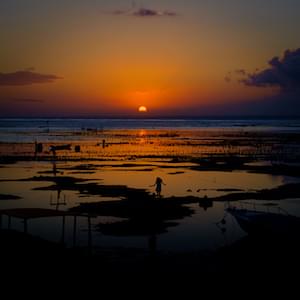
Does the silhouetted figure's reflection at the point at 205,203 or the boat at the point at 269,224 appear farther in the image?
the silhouetted figure's reflection at the point at 205,203

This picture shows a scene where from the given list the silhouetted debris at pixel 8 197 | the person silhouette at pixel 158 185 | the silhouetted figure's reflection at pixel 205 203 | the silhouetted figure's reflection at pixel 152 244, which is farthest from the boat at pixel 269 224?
the silhouetted debris at pixel 8 197

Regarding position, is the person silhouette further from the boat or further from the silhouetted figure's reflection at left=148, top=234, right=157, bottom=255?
the boat

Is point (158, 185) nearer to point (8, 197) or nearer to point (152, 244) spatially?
point (8, 197)

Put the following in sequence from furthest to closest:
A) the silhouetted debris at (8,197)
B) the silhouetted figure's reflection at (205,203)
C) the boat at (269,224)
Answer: the silhouetted debris at (8,197) < the silhouetted figure's reflection at (205,203) < the boat at (269,224)

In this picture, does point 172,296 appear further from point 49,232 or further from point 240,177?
point 240,177

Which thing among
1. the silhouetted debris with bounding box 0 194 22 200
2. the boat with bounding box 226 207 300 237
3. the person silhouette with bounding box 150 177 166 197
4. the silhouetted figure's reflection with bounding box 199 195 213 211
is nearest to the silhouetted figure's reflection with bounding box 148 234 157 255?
the boat with bounding box 226 207 300 237

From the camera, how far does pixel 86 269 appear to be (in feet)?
51.9

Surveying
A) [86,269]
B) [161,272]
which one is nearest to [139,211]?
[161,272]

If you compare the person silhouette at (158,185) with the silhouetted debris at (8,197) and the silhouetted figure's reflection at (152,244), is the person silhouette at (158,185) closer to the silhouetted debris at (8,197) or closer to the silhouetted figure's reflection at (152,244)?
the silhouetted debris at (8,197)

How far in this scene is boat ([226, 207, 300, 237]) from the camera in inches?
813

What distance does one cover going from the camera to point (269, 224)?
2145cm

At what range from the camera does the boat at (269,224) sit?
813 inches

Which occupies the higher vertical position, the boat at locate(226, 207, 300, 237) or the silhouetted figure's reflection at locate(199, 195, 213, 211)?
the boat at locate(226, 207, 300, 237)

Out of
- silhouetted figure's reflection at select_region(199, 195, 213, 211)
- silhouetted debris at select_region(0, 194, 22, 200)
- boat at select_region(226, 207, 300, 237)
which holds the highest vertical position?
boat at select_region(226, 207, 300, 237)
